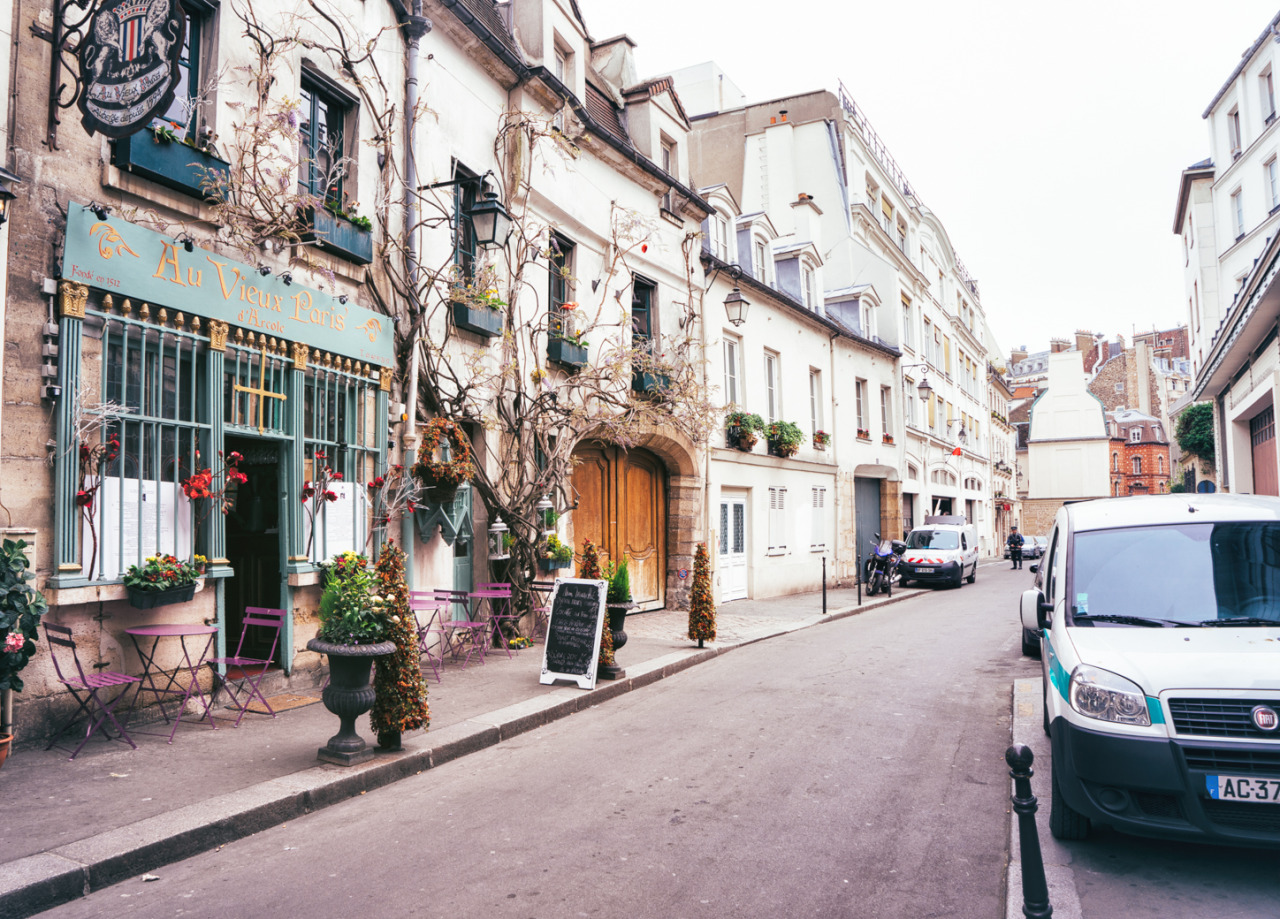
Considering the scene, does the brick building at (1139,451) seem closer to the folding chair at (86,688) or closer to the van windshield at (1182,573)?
the van windshield at (1182,573)

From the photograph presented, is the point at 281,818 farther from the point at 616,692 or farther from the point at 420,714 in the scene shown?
the point at 616,692

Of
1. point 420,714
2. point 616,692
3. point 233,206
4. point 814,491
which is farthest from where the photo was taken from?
point 814,491

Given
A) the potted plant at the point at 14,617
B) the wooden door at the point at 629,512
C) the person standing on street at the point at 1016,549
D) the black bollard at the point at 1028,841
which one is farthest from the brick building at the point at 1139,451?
the potted plant at the point at 14,617

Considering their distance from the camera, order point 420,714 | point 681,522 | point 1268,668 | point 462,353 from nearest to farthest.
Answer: point 1268,668 → point 420,714 → point 462,353 → point 681,522

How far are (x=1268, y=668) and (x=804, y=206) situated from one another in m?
20.8

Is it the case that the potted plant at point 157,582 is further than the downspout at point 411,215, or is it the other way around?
the downspout at point 411,215

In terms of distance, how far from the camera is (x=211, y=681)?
22.5ft

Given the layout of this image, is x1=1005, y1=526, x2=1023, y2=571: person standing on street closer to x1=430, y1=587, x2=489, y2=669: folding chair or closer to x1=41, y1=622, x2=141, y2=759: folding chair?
x1=430, y1=587, x2=489, y2=669: folding chair

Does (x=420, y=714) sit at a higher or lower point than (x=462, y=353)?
lower

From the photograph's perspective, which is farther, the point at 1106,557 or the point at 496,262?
the point at 496,262

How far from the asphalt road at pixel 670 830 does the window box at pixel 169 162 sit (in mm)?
4730

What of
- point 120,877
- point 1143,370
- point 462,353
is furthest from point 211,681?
point 1143,370

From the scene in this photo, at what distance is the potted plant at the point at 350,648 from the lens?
17.7 feet

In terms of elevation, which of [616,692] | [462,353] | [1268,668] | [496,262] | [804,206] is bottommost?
[616,692]
